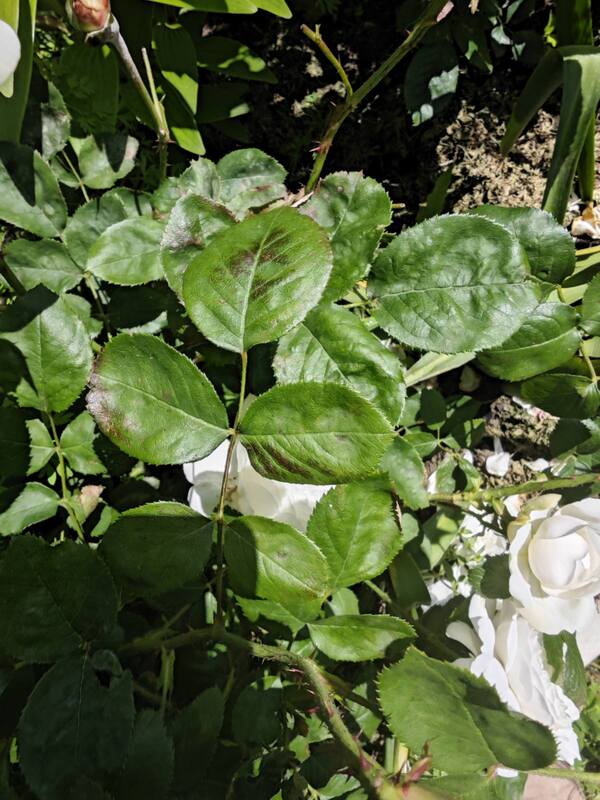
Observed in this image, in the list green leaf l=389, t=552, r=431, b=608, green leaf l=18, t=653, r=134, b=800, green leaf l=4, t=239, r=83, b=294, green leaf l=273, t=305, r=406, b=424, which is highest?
green leaf l=4, t=239, r=83, b=294

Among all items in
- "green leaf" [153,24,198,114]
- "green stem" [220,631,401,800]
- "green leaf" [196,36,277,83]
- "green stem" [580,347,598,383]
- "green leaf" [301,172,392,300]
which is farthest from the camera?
"green leaf" [196,36,277,83]

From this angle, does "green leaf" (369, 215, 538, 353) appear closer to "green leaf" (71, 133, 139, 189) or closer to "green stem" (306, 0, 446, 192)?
"green stem" (306, 0, 446, 192)

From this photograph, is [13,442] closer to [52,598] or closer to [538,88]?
[52,598]

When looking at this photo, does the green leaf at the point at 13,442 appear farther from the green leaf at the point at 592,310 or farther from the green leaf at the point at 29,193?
the green leaf at the point at 592,310

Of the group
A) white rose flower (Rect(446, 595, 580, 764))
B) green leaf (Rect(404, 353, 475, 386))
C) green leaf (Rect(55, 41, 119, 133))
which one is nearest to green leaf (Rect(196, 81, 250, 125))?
green leaf (Rect(55, 41, 119, 133))

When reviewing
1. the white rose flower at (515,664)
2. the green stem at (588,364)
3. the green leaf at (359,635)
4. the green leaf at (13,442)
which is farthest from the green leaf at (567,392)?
the green leaf at (13,442)

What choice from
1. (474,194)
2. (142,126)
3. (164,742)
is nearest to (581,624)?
(164,742)
